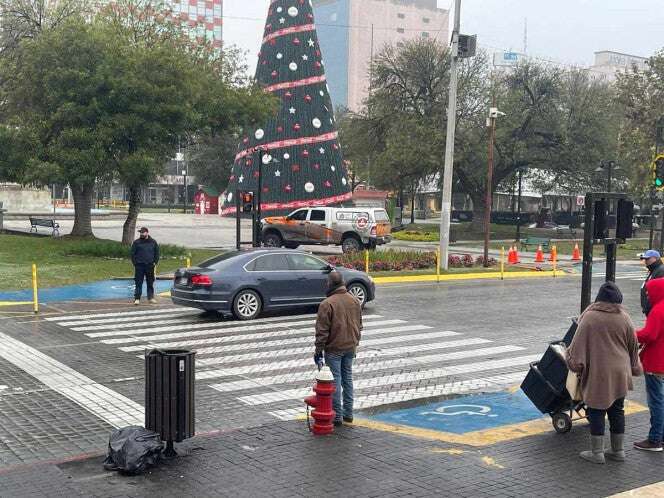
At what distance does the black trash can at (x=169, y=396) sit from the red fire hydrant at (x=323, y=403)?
1.32 m

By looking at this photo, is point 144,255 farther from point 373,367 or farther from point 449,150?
point 449,150

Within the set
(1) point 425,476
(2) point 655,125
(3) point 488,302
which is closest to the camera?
(1) point 425,476

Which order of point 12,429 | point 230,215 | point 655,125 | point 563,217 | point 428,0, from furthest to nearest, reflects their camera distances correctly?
1. point 428,0
2. point 563,217
3. point 230,215
4. point 655,125
5. point 12,429

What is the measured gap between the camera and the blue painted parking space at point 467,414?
832cm

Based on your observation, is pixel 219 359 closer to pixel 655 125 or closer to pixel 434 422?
pixel 434 422

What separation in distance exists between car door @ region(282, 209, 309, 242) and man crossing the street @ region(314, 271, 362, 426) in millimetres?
26551

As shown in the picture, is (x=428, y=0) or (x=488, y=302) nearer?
(x=488, y=302)

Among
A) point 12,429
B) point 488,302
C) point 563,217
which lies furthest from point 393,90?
point 12,429

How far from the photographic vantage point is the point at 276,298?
1605 centimetres

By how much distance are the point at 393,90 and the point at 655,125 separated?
55.1 ft

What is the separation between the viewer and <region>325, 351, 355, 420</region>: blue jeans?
809 cm

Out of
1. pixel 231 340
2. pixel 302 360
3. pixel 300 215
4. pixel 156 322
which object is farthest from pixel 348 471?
pixel 300 215

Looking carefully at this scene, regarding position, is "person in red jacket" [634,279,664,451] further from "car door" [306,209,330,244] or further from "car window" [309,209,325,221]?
"car window" [309,209,325,221]

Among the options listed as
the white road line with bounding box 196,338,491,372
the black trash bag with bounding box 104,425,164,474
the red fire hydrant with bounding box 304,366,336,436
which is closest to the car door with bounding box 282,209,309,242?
the white road line with bounding box 196,338,491,372
